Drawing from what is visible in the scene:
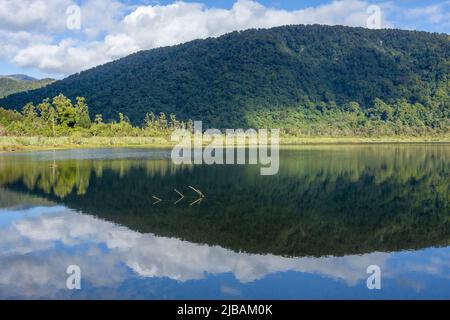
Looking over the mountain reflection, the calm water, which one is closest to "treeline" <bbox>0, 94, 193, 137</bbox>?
the mountain reflection

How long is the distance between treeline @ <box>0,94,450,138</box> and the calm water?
64034mm

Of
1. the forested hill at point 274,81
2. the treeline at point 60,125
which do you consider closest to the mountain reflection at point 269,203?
the treeline at point 60,125

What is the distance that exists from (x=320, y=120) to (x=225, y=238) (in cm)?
14731

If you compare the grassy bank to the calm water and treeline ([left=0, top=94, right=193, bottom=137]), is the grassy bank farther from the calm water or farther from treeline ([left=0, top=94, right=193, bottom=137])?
the calm water

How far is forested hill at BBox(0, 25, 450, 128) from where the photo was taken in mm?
156250

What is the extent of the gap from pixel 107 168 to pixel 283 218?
22786 mm

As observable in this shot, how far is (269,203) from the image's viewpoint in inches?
895

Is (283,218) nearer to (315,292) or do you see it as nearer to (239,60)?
(315,292)

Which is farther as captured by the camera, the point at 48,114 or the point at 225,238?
the point at 48,114

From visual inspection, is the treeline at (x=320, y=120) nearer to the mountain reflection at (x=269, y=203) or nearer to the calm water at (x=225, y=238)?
the mountain reflection at (x=269, y=203)

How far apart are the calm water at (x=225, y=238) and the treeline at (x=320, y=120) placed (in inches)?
2521

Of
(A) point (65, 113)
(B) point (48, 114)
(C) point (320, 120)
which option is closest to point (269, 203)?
(A) point (65, 113)

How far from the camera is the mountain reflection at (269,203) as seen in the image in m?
16.1

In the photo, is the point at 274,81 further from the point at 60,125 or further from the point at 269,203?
the point at 269,203
